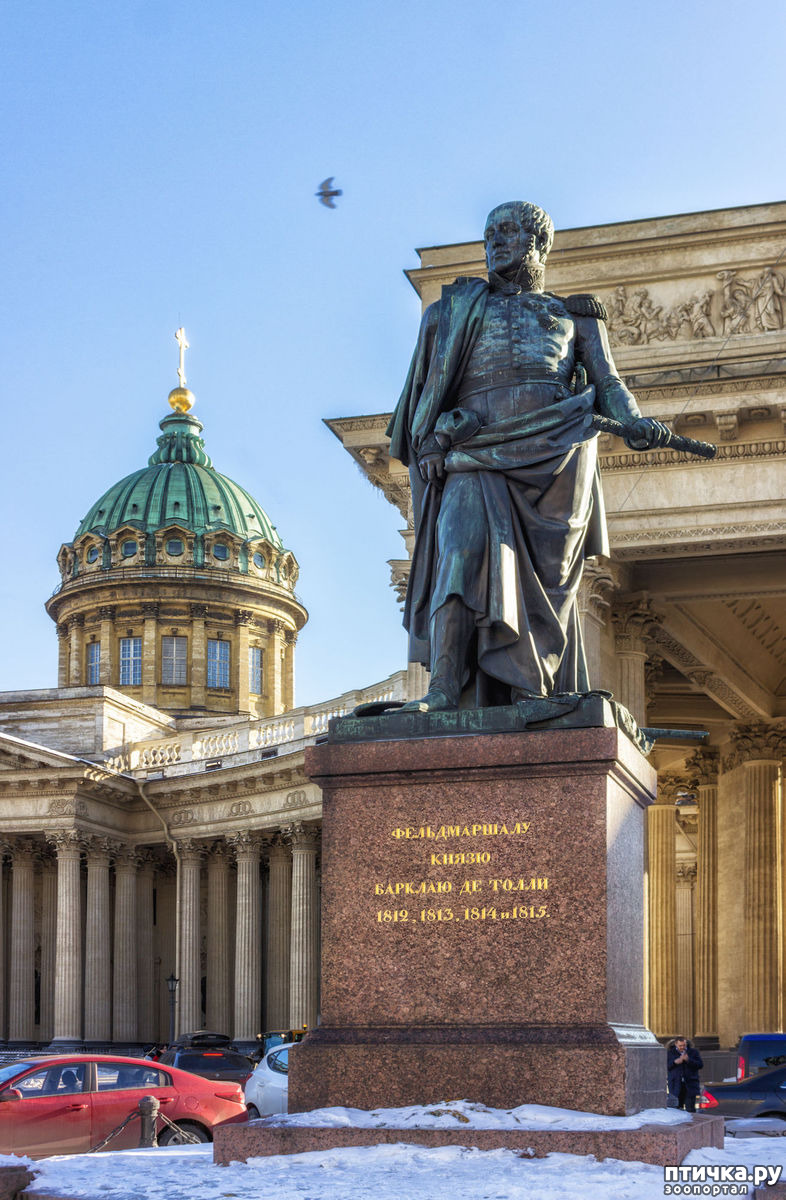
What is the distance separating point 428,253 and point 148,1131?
19.5m

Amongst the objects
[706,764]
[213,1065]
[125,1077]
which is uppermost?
[706,764]

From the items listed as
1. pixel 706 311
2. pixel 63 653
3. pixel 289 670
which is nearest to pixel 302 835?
pixel 706 311

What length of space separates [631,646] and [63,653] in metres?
68.2

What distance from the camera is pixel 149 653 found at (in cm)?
9125

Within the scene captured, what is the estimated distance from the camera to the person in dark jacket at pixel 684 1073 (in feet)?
74.3

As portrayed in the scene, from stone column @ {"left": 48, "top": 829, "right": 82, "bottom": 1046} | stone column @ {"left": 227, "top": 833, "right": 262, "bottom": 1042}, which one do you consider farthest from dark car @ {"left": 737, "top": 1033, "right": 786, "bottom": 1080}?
stone column @ {"left": 48, "top": 829, "right": 82, "bottom": 1046}

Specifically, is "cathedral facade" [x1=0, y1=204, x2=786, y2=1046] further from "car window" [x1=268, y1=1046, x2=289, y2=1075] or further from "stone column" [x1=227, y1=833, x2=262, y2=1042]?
"car window" [x1=268, y1=1046, x2=289, y2=1075]

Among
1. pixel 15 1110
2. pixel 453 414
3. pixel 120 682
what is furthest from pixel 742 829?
pixel 120 682

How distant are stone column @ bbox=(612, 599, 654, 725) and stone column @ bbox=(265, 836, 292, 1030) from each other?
33366mm

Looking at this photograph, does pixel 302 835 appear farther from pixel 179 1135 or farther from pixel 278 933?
pixel 179 1135

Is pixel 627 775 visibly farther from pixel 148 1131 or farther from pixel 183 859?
pixel 183 859

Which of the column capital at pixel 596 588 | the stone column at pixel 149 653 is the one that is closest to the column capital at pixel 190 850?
the stone column at pixel 149 653

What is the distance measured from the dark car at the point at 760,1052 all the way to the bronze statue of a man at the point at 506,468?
52.4ft

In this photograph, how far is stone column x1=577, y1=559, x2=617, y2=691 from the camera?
28.4m
